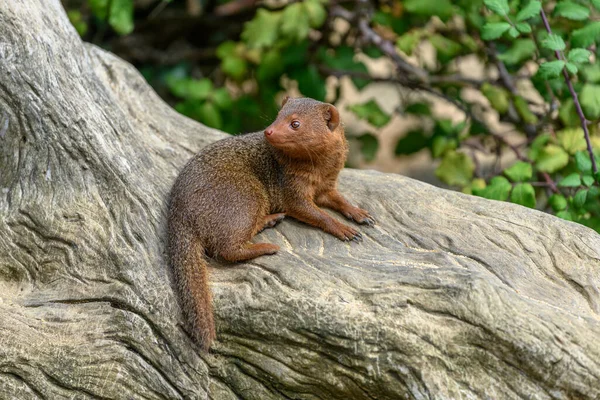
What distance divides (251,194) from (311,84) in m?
2.69

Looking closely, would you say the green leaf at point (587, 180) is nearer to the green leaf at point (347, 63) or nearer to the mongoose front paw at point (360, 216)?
the mongoose front paw at point (360, 216)

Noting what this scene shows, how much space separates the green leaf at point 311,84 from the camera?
19.8 ft

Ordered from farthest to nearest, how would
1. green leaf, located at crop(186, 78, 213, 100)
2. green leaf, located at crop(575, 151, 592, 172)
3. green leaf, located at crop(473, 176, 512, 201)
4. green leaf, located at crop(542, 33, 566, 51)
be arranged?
green leaf, located at crop(186, 78, 213, 100) → green leaf, located at crop(473, 176, 512, 201) → green leaf, located at crop(575, 151, 592, 172) → green leaf, located at crop(542, 33, 566, 51)

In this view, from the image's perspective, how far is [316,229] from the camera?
143 inches

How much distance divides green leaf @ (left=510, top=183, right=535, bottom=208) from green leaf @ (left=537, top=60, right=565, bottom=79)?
2.31 feet

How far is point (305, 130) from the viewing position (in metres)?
3.60

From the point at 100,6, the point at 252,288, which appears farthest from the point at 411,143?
the point at 252,288

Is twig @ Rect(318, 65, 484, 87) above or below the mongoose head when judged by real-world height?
above

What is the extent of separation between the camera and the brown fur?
3258 mm

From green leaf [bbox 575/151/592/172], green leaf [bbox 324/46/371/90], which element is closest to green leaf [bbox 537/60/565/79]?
green leaf [bbox 575/151/592/172]

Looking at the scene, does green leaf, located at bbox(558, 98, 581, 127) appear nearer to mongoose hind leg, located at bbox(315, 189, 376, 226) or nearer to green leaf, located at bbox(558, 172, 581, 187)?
green leaf, located at bbox(558, 172, 581, 187)

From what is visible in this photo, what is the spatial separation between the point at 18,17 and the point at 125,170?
0.93 metres

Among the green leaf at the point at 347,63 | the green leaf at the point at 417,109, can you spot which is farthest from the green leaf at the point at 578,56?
the green leaf at the point at 417,109

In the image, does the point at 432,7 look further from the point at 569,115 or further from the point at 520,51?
the point at 569,115
